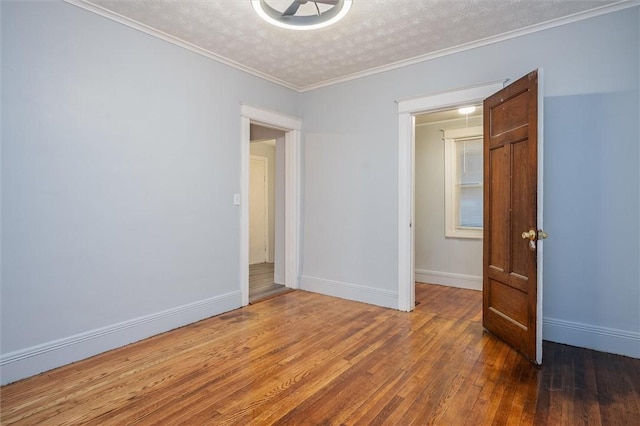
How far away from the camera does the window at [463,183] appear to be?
4.64 meters

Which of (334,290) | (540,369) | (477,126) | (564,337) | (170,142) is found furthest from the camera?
(477,126)

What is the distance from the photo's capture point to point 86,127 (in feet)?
8.18

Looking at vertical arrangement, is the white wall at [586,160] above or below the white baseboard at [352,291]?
above

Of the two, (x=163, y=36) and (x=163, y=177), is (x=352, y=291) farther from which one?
(x=163, y=36)

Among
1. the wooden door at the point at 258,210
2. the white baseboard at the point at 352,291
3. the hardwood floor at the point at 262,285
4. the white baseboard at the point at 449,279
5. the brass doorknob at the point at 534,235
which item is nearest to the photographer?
the brass doorknob at the point at 534,235

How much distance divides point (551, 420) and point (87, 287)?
3136 mm

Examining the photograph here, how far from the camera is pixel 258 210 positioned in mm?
6555

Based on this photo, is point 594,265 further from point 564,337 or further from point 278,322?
point 278,322

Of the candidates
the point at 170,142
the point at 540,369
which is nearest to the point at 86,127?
the point at 170,142

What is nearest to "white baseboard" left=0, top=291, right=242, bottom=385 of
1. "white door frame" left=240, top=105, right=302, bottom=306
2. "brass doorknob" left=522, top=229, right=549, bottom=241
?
"white door frame" left=240, top=105, right=302, bottom=306

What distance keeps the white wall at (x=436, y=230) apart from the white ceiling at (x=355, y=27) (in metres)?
1.71

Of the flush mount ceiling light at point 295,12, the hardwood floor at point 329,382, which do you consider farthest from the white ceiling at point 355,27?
the hardwood floor at point 329,382

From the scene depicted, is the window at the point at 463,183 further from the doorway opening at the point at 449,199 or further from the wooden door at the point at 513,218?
the wooden door at the point at 513,218

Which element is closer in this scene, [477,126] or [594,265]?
[594,265]
